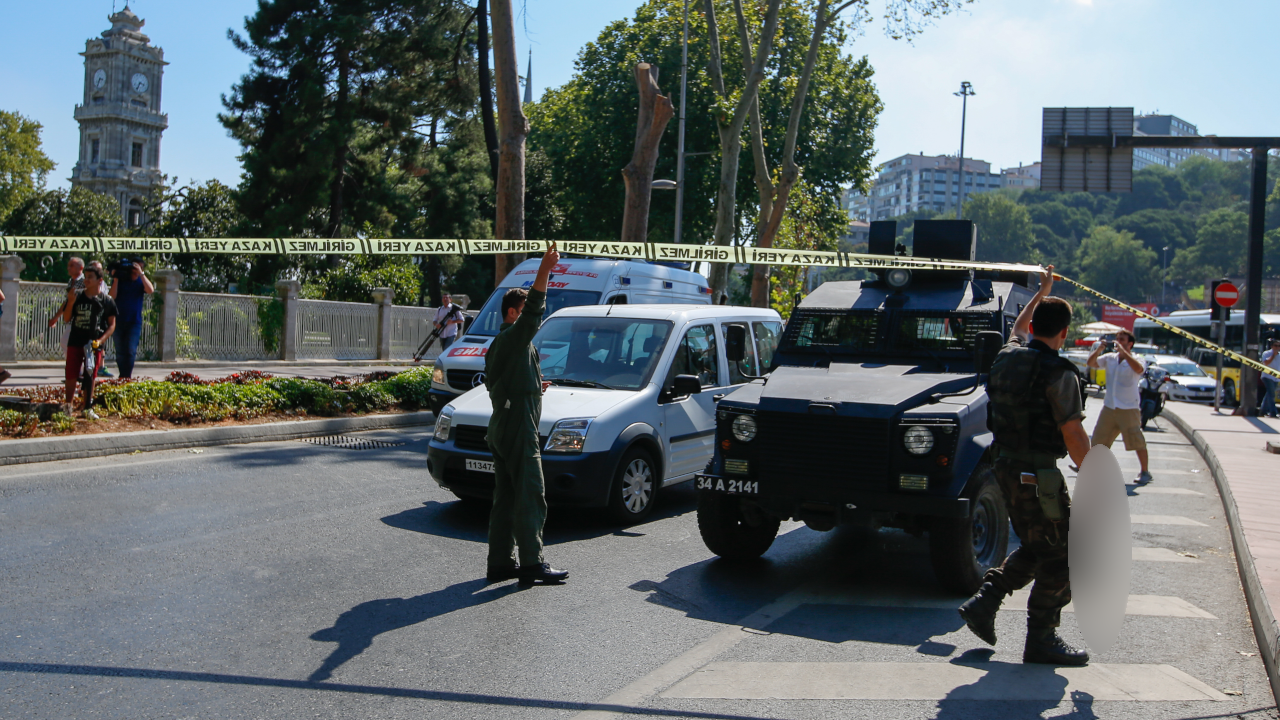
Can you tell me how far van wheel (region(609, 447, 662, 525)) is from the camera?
764cm

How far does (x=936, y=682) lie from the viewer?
15.0 feet

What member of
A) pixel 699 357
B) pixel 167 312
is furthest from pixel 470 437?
pixel 167 312

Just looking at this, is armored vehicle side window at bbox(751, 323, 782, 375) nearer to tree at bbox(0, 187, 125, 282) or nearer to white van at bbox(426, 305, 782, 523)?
white van at bbox(426, 305, 782, 523)

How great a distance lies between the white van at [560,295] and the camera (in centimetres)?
1281

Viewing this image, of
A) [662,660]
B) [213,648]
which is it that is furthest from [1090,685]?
[213,648]

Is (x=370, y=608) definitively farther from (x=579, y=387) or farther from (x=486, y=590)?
(x=579, y=387)

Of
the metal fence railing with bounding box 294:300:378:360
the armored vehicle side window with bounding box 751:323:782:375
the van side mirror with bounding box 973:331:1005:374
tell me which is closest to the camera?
the van side mirror with bounding box 973:331:1005:374

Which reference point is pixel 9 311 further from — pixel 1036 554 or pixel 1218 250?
pixel 1218 250

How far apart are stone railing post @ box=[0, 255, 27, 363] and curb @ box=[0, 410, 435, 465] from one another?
30.5ft

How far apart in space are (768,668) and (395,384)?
10.7 meters

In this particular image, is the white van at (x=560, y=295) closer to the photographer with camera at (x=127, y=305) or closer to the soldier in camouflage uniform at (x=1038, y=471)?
the photographer with camera at (x=127, y=305)

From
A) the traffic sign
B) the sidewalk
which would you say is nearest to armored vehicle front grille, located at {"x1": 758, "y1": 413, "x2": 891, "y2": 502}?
the sidewalk

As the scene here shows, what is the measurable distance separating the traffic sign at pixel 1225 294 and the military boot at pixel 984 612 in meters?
19.4

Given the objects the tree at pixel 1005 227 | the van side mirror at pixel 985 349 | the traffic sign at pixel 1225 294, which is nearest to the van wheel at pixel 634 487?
the van side mirror at pixel 985 349
